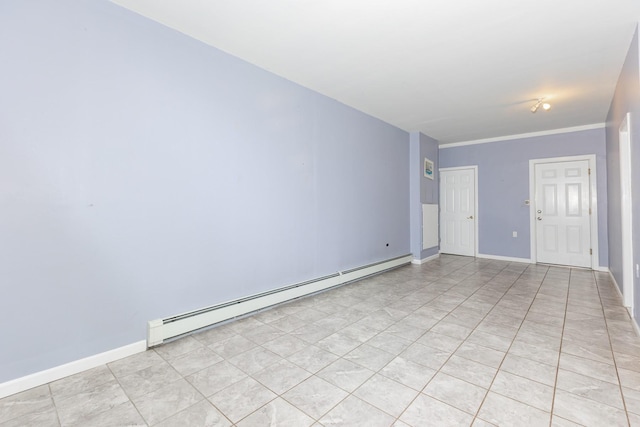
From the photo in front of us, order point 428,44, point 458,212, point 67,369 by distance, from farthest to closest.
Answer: point 458,212
point 428,44
point 67,369

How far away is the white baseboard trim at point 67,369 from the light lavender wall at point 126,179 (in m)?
0.04

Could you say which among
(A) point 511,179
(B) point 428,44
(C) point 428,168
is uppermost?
(B) point 428,44

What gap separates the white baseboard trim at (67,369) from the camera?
1.73 m

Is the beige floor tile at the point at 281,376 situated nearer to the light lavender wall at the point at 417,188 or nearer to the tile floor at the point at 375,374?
the tile floor at the point at 375,374

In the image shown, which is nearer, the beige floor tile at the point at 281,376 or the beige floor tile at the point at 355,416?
the beige floor tile at the point at 355,416

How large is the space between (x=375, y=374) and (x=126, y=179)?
2.26 m

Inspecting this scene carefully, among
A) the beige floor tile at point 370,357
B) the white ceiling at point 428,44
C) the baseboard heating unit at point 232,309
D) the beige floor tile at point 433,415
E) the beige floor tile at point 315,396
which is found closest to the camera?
the beige floor tile at point 433,415

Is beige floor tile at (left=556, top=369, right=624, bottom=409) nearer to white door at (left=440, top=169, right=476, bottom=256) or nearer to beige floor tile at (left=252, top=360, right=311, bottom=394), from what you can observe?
beige floor tile at (left=252, top=360, right=311, bottom=394)

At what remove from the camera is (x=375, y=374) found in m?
1.93

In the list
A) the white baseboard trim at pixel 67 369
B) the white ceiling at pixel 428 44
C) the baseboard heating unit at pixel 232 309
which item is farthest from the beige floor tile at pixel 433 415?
the white ceiling at pixel 428 44

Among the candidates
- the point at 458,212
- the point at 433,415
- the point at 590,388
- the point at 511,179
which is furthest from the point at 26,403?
the point at 511,179

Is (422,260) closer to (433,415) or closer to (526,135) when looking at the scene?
(526,135)

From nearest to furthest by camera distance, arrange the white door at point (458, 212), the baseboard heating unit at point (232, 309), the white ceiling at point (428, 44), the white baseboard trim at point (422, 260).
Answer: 1. the white ceiling at point (428, 44)
2. the baseboard heating unit at point (232, 309)
3. the white baseboard trim at point (422, 260)
4. the white door at point (458, 212)

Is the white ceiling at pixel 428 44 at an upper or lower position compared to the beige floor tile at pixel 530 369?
upper
